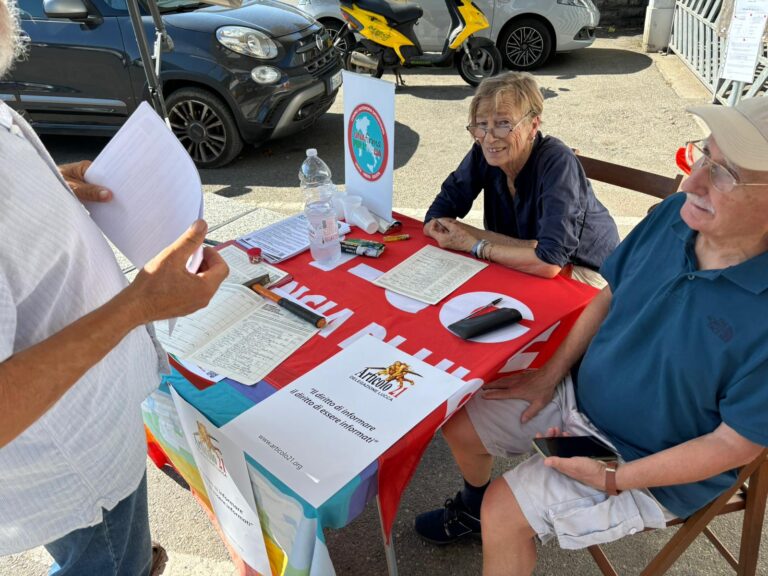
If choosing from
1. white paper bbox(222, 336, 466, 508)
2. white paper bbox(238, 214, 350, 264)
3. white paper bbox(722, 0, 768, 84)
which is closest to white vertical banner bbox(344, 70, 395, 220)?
white paper bbox(238, 214, 350, 264)

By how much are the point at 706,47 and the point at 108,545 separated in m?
7.64

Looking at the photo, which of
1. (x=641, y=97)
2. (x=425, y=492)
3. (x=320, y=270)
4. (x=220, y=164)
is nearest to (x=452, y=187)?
(x=320, y=270)

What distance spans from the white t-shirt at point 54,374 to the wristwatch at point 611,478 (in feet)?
3.75

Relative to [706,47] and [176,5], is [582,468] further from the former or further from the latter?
[706,47]

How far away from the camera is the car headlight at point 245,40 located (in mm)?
4613

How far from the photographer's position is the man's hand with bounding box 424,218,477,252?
2.08 m

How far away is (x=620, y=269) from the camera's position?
168 cm

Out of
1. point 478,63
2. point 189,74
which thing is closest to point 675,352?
point 189,74

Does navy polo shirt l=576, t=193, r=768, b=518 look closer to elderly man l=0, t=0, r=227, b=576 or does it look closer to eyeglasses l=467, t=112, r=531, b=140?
eyeglasses l=467, t=112, r=531, b=140

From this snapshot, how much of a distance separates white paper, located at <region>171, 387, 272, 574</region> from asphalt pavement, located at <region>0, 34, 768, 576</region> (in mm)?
480

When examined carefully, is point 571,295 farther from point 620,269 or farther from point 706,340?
point 706,340

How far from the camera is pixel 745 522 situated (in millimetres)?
1598

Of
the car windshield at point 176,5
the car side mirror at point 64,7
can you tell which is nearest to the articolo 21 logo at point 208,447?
the car side mirror at point 64,7

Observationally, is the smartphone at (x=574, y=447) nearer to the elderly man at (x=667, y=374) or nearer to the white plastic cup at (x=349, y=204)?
the elderly man at (x=667, y=374)
